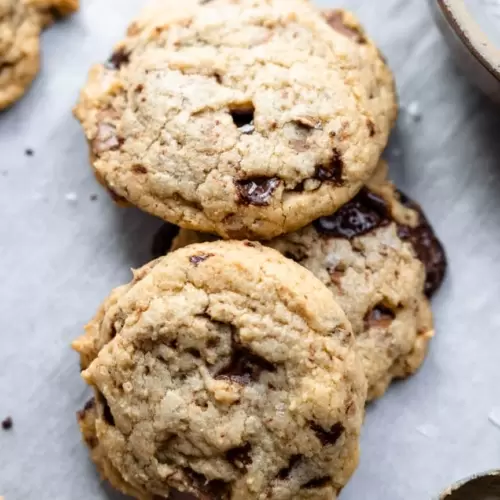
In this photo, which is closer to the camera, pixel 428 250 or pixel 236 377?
pixel 236 377

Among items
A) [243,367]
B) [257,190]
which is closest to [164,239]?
[257,190]

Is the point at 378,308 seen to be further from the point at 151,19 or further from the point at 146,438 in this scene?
the point at 151,19

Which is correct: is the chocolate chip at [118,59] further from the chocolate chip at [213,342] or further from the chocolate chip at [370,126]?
the chocolate chip at [213,342]

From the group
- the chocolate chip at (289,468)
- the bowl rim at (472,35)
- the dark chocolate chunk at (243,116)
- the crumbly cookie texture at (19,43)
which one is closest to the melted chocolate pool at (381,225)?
the dark chocolate chunk at (243,116)

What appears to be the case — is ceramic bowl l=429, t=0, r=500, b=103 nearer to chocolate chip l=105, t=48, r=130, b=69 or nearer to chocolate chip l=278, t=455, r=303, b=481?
chocolate chip l=105, t=48, r=130, b=69

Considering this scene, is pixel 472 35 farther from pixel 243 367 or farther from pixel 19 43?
pixel 19 43

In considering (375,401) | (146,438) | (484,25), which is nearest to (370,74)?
(484,25)
